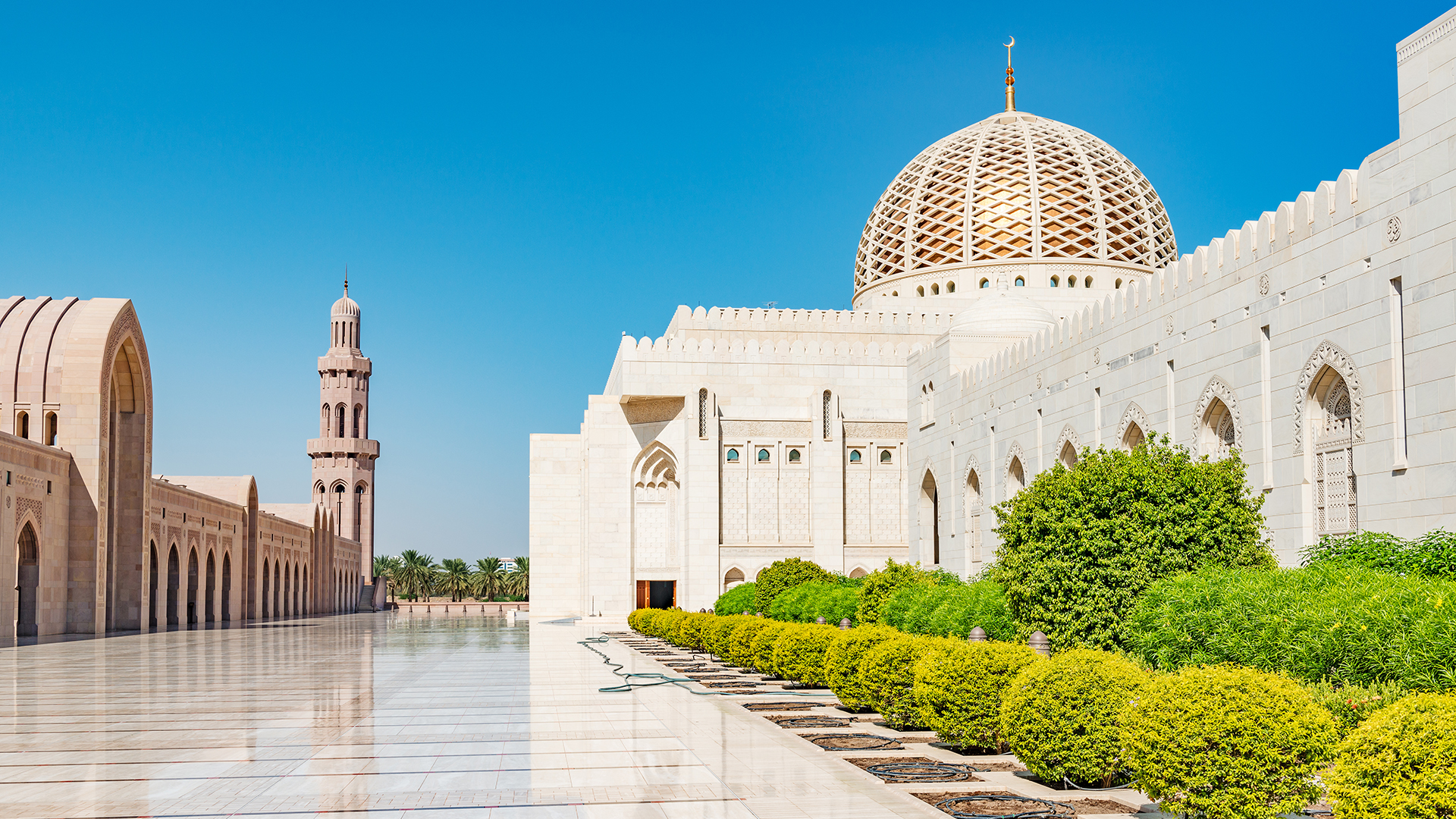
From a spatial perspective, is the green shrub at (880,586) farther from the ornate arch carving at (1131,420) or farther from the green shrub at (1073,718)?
the green shrub at (1073,718)

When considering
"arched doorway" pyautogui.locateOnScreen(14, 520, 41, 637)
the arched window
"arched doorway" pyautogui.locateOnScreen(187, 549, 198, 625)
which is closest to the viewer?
"arched doorway" pyautogui.locateOnScreen(14, 520, 41, 637)

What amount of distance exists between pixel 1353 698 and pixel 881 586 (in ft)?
38.1

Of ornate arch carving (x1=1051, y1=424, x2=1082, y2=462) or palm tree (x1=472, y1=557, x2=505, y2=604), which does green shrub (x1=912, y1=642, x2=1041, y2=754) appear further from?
palm tree (x1=472, y1=557, x2=505, y2=604)

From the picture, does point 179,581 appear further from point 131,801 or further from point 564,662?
point 131,801

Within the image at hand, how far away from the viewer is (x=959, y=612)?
13.7 metres

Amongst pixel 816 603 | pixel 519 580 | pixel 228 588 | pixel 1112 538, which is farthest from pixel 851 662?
pixel 519 580

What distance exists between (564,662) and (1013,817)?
10.9 m

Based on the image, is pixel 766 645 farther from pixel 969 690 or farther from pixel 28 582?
pixel 28 582

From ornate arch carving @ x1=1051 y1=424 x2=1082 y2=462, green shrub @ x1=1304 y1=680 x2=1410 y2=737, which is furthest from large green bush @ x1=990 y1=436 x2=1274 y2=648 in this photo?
ornate arch carving @ x1=1051 y1=424 x2=1082 y2=462

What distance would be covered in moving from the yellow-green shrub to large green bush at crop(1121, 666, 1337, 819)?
587cm

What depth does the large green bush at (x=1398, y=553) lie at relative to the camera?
10.7 m

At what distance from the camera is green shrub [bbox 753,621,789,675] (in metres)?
13.2

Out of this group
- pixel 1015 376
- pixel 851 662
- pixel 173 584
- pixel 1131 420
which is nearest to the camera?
pixel 851 662

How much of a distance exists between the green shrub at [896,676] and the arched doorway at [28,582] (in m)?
19.1
